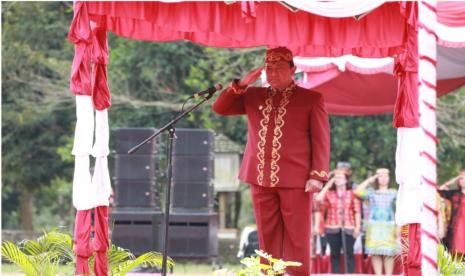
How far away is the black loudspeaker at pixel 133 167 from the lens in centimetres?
1144

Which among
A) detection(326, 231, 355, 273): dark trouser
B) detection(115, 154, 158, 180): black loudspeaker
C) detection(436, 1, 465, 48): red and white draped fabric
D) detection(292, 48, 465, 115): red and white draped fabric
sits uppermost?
detection(436, 1, 465, 48): red and white draped fabric

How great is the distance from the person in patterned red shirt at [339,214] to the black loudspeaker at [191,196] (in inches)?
55.2

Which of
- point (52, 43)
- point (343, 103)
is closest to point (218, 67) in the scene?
point (52, 43)

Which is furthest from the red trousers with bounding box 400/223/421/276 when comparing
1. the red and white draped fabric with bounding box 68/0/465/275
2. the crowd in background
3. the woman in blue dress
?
the woman in blue dress

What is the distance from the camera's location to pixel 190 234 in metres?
11.3

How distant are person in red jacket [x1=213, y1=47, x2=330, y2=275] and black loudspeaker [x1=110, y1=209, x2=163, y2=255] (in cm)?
564

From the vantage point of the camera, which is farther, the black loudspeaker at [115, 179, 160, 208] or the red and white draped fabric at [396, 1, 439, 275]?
the black loudspeaker at [115, 179, 160, 208]

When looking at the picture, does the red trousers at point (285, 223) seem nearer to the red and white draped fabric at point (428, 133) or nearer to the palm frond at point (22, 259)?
the palm frond at point (22, 259)

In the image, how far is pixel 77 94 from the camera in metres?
5.45

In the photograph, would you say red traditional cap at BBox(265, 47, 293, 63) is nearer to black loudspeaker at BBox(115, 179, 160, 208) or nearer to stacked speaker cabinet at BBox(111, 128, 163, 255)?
stacked speaker cabinet at BBox(111, 128, 163, 255)

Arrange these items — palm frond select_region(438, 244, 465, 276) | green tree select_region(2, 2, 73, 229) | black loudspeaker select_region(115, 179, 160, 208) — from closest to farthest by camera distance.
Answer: palm frond select_region(438, 244, 465, 276) < black loudspeaker select_region(115, 179, 160, 208) < green tree select_region(2, 2, 73, 229)

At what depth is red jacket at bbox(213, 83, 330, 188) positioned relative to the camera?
565 centimetres

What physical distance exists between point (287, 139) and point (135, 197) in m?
5.98

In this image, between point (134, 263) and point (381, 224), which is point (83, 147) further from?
point (381, 224)
